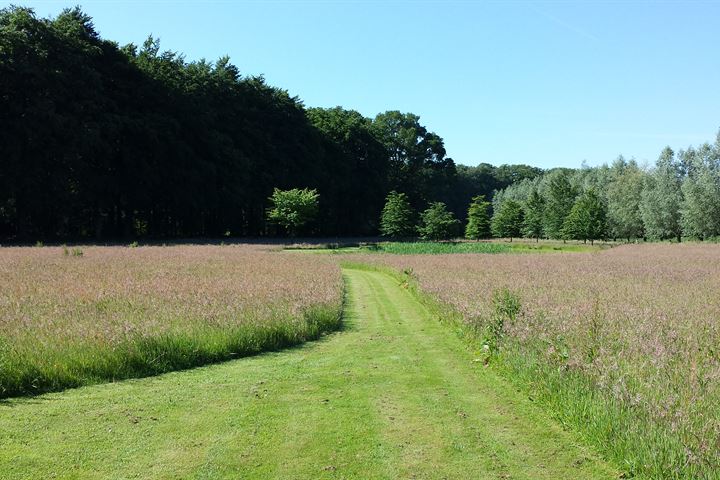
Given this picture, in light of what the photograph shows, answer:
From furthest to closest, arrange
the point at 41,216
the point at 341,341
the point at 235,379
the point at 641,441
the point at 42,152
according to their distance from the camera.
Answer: the point at 41,216
the point at 42,152
the point at 341,341
the point at 235,379
the point at 641,441

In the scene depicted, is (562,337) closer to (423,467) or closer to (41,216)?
(423,467)

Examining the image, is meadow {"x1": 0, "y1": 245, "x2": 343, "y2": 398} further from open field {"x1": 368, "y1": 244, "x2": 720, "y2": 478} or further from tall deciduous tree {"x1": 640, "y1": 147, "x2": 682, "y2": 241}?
tall deciduous tree {"x1": 640, "y1": 147, "x2": 682, "y2": 241}

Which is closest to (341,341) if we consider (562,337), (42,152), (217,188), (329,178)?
(562,337)

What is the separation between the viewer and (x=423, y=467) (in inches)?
208

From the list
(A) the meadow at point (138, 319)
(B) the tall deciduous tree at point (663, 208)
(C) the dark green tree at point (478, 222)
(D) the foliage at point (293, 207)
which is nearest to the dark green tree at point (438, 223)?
(C) the dark green tree at point (478, 222)

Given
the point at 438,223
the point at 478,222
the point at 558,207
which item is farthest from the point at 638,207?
the point at 438,223

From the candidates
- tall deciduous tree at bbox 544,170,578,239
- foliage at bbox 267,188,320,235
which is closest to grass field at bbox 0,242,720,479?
foliage at bbox 267,188,320,235

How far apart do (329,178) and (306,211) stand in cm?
2539

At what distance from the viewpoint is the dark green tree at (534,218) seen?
92.6 meters

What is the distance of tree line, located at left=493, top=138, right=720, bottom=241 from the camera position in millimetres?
66812

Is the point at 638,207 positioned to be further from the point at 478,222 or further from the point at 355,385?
the point at 355,385

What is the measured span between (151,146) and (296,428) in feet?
171

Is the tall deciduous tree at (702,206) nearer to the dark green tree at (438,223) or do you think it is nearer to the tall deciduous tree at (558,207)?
the tall deciduous tree at (558,207)

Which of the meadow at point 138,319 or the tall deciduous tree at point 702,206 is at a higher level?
the tall deciduous tree at point 702,206
